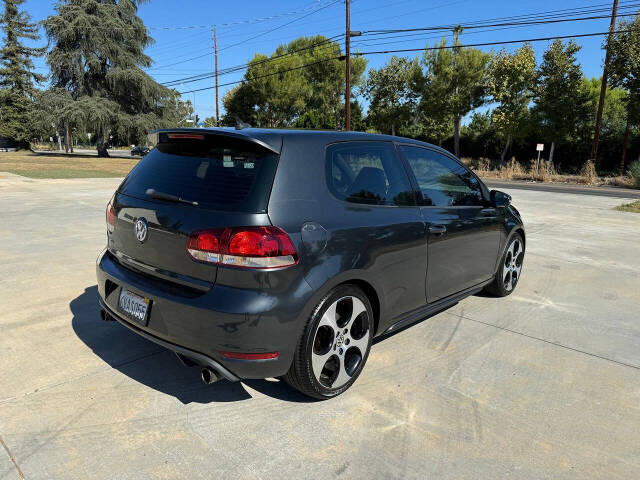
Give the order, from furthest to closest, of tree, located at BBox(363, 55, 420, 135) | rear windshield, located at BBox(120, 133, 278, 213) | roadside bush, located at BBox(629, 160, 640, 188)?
tree, located at BBox(363, 55, 420, 135), roadside bush, located at BBox(629, 160, 640, 188), rear windshield, located at BBox(120, 133, 278, 213)

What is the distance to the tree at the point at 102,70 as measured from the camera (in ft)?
118

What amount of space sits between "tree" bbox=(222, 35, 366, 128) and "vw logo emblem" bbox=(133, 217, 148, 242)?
154 feet

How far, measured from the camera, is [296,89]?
49344 mm

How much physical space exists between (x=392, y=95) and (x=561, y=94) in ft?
48.7

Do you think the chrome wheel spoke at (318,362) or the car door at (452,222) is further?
the car door at (452,222)

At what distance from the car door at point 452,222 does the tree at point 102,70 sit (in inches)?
1454

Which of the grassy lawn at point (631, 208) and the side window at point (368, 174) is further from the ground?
the side window at point (368, 174)

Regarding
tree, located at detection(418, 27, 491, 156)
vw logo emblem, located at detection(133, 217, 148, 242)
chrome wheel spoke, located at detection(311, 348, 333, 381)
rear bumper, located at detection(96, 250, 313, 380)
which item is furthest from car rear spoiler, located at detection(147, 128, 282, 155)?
tree, located at detection(418, 27, 491, 156)

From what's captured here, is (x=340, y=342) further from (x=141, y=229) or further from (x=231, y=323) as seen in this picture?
(x=141, y=229)

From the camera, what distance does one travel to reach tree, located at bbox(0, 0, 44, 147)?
5094 centimetres

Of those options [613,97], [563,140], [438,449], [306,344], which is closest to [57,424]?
[306,344]

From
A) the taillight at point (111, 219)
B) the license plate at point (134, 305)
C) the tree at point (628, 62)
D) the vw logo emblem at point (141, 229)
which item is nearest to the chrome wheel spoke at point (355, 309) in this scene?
the license plate at point (134, 305)

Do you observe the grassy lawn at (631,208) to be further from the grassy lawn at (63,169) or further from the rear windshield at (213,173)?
the grassy lawn at (63,169)

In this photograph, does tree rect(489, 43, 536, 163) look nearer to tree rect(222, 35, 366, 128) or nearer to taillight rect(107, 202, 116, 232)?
tree rect(222, 35, 366, 128)
